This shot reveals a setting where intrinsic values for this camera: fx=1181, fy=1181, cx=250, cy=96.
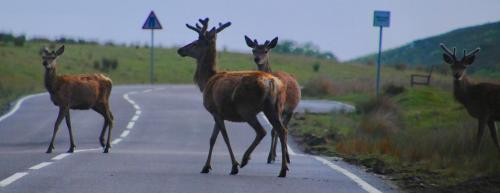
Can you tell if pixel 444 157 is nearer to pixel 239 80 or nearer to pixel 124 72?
pixel 239 80

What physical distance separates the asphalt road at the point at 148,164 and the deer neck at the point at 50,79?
1.22 meters

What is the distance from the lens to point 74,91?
23562mm

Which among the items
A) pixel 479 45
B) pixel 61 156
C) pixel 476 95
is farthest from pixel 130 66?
pixel 61 156

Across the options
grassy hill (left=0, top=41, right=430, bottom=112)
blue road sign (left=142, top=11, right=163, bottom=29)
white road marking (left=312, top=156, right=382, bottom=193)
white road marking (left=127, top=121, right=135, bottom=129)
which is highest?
blue road sign (left=142, top=11, right=163, bottom=29)

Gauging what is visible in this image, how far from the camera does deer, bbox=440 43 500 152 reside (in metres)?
22.7

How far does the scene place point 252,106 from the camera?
16.2m

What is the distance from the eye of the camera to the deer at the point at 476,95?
74.6ft

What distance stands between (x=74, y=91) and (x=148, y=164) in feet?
19.1

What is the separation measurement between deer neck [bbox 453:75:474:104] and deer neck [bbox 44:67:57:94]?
811cm

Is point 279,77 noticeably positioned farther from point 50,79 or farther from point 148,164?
point 50,79

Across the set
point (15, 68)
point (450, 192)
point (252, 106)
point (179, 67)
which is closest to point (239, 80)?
point (252, 106)

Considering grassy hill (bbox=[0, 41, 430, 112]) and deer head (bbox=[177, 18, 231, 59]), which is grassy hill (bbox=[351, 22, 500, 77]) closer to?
grassy hill (bbox=[0, 41, 430, 112])

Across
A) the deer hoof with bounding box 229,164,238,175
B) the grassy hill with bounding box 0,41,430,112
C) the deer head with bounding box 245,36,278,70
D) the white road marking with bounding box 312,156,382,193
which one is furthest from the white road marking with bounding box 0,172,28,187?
the grassy hill with bounding box 0,41,430,112

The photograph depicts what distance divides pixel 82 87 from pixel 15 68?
1594 inches
